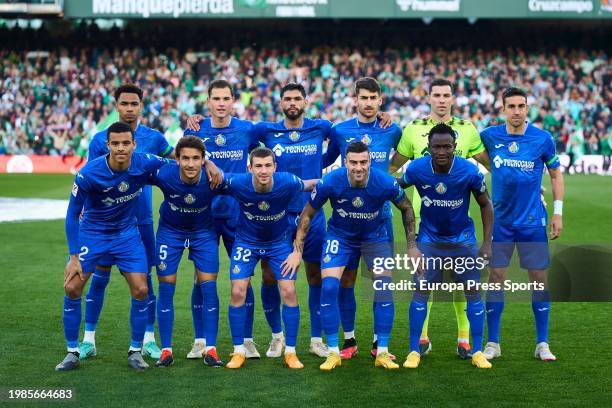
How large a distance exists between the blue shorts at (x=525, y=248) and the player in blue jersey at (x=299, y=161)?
161 cm

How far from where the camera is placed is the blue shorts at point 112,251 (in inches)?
317

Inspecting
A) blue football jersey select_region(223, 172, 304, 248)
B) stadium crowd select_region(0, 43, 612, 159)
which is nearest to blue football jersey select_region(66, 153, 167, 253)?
blue football jersey select_region(223, 172, 304, 248)

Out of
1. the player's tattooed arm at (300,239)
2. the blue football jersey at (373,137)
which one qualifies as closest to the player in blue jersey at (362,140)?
the blue football jersey at (373,137)

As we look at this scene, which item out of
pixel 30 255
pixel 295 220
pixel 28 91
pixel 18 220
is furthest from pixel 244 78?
pixel 295 220

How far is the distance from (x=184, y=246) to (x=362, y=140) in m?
1.89

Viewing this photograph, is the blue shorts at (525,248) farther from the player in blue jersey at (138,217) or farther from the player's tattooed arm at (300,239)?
the player in blue jersey at (138,217)

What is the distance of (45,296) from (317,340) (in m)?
4.03

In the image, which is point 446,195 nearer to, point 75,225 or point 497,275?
point 497,275

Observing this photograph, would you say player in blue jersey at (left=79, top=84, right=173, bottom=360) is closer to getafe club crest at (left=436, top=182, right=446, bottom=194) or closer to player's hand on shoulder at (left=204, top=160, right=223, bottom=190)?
player's hand on shoulder at (left=204, top=160, right=223, bottom=190)

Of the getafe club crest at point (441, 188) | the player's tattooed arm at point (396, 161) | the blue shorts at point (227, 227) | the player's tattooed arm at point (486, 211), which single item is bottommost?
the blue shorts at point (227, 227)

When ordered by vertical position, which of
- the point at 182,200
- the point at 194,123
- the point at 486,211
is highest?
the point at 194,123

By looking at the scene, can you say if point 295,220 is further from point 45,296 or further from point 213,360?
point 45,296

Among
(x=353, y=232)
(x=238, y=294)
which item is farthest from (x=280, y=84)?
(x=238, y=294)

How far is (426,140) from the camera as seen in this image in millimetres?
8867
